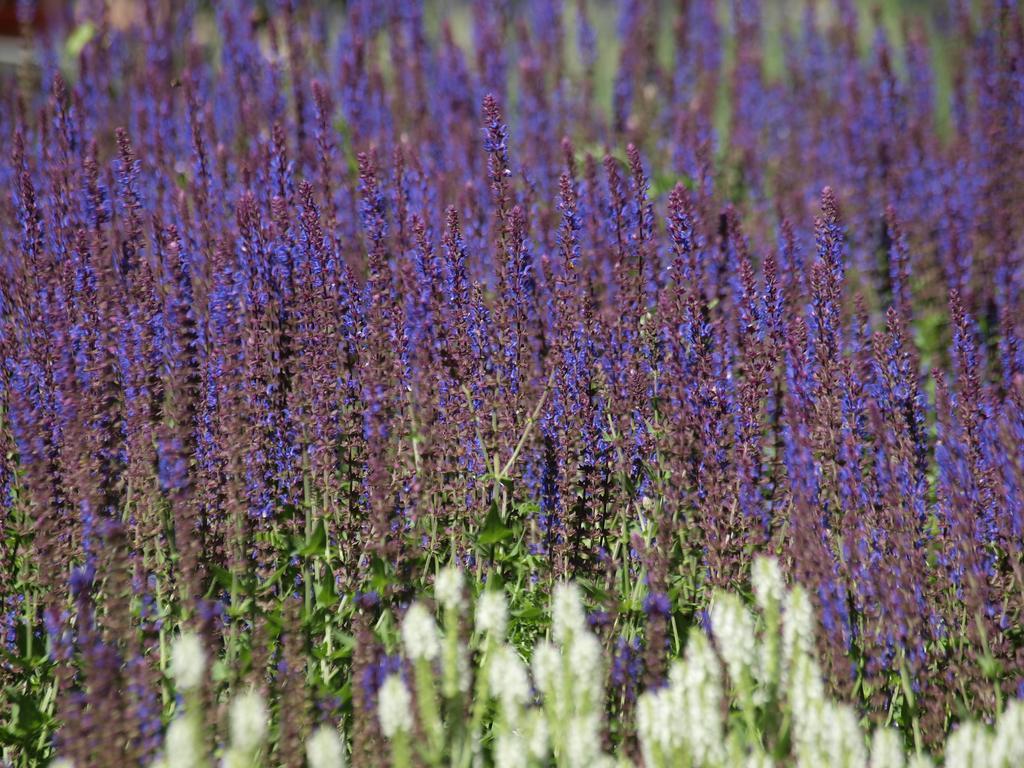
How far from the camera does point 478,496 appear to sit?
3500 mm

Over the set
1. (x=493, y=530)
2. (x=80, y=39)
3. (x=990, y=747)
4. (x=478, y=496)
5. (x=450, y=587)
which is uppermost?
(x=80, y=39)

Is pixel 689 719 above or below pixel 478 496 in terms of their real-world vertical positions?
below

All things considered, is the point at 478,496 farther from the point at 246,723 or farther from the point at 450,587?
the point at 246,723

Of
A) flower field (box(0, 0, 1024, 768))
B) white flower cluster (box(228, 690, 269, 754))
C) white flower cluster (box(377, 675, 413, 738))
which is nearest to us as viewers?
white flower cluster (box(228, 690, 269, 754))

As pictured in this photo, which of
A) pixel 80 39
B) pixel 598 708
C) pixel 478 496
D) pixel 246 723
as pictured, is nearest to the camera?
pixel 246 723

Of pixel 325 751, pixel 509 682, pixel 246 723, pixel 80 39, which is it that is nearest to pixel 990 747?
pixel 509 682

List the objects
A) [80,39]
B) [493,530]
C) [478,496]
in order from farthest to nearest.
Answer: [80,39] → [478,496] → [493,530]

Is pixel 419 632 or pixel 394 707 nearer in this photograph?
pixel 394 707

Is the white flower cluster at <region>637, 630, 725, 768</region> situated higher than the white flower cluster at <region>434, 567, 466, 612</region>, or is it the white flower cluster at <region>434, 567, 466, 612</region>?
the white flower cluster at <region>434, 567, 466, 612</region>

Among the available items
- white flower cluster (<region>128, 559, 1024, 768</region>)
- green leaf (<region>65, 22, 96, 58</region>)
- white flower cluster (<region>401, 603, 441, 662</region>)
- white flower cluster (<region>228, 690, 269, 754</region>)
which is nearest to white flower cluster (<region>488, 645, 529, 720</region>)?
white flower cluster (<region>128, 559, 1024, 768</region>)

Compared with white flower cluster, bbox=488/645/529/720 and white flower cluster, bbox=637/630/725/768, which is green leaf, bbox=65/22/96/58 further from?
white flower cluster, bbox=637/630/725/768

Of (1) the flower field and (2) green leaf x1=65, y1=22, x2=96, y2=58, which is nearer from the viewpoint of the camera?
(1) the flower field

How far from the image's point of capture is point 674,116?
7.01 metres

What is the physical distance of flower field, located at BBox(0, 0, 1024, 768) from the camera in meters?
2.47
